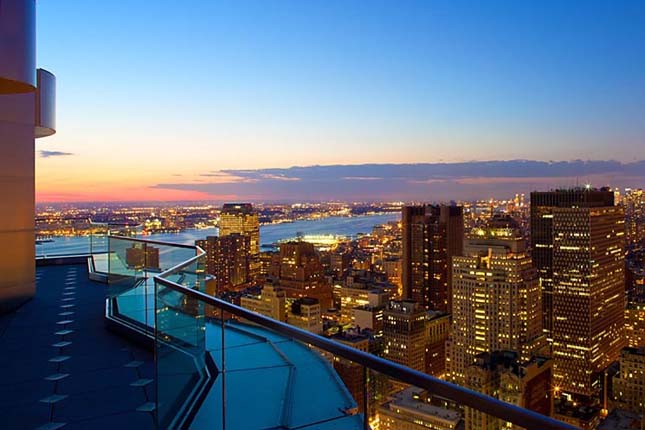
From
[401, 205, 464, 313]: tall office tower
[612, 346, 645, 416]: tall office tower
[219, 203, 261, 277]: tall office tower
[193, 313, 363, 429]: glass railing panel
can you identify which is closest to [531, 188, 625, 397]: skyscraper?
[401, 205, 464, 313]: tall office tower

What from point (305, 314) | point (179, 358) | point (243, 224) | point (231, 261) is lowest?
point (305, 314)

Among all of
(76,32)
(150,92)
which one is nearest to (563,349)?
(150,92)

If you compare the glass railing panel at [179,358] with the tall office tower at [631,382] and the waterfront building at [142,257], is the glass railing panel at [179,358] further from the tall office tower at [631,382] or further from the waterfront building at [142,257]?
the tall office tower at [631,382]

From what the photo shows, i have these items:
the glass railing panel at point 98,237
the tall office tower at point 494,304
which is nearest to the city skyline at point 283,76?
the glass railing panel at point 98,237

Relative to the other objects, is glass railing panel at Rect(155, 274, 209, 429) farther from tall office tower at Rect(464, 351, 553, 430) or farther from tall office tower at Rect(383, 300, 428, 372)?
tall office tower at Rect(383, 300, 428, 372)

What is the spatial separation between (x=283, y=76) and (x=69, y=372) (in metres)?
33.4

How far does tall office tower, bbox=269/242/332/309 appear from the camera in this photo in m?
53.8

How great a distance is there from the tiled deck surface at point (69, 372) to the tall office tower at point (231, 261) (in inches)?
1605

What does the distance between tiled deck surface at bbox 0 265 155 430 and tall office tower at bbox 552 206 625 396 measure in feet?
144

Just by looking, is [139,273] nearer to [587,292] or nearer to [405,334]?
[405,334]

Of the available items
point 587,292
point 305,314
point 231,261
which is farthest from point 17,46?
point 587,292

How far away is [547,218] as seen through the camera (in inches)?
2192

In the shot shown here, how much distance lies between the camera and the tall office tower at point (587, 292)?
46.1m

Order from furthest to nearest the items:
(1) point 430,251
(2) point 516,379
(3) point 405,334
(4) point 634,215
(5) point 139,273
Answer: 1. (4) point 634,215
2. (1) point 430,251
3. (3) point 405,334
4. (2) point 516,379
5. (5) point 139,273
